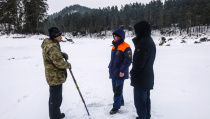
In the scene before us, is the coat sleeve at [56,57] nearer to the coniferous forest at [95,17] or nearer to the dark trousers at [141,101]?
the dark trousers at [141,101]

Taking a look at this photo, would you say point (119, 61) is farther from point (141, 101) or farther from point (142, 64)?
point (141, 101)

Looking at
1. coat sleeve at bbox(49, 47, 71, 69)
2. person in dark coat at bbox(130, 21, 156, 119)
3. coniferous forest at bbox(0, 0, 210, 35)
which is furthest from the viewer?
coniferous forest at bbox(0, 0, 210, 35)

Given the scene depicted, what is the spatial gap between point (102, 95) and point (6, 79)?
5.20 metres

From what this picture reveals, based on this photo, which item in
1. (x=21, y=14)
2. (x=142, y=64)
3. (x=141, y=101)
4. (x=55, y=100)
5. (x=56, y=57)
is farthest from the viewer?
(x=21, y=14)

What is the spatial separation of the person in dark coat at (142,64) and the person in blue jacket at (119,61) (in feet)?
1.61

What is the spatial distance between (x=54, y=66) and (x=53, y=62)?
6.7 inches

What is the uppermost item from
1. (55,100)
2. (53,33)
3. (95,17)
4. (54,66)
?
(95,17)

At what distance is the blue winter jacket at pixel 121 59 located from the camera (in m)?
3.40

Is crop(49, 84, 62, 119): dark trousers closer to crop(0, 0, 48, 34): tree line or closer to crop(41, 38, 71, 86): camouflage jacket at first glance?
crop(41, 38, 71, 86): camouflage jacket

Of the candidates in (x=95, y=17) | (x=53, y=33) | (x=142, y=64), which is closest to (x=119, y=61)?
(x=142, y=64)

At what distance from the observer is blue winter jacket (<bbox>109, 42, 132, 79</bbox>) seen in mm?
3404

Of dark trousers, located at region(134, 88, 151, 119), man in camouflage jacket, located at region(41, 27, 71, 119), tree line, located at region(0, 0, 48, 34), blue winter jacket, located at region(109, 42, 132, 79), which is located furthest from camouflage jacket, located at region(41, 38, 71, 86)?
tree line, located at region(0, 0, 48, 34)

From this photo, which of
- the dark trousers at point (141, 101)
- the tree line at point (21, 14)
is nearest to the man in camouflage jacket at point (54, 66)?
the dark trousers at point (141, 101)

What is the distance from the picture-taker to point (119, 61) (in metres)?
3.53
